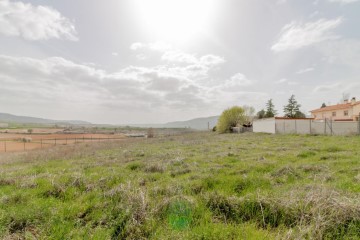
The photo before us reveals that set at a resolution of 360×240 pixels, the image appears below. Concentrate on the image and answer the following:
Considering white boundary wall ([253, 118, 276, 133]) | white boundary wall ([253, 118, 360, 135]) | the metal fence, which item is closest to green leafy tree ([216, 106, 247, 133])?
white boundary wall ([253, 118, 276, 133])

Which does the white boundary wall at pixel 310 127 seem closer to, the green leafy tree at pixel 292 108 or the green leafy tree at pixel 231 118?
the green leafy tree at pixel 231 118

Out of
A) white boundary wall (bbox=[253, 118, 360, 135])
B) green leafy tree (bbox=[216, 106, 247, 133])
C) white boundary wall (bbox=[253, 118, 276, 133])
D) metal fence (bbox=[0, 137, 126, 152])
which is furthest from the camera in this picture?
green leafy tree (bbox=[216, 106, 247, 133])

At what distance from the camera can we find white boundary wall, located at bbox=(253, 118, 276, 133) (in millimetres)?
30820

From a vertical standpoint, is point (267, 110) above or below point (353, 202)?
above

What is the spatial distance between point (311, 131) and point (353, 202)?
26.5 meters

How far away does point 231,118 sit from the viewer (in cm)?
4512

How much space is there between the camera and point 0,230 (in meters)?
2.80

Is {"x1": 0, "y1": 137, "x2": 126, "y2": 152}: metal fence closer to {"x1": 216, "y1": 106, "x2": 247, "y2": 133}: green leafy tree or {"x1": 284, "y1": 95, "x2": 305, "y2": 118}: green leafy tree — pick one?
{"x1": 216, "y1": 106, "x2": 247, "y2": 133}: green leafy tree

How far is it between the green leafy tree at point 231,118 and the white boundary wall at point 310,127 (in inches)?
508

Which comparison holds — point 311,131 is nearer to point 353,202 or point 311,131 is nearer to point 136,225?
point 353,202

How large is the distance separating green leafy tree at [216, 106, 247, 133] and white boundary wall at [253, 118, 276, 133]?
764 centimetres

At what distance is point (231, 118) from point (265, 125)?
1208 centimetres

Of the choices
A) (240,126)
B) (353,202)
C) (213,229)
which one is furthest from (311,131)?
(213,229)

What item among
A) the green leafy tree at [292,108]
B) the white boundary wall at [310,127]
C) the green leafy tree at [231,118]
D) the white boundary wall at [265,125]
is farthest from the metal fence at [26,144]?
the green leafy tree at [292,108]
